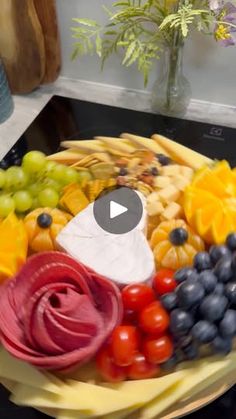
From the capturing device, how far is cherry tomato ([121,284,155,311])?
0.60 meters

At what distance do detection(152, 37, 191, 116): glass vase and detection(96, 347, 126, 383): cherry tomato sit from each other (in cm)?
58

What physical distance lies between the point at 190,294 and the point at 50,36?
27.9 inches

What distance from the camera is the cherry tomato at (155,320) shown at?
56cm

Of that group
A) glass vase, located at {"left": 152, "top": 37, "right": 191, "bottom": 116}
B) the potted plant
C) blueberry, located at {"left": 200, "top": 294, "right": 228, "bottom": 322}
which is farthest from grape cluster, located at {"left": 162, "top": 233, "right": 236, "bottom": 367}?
glass vase, located at {"left": 152, "top": 37, "right": 191, "bottom": 116}

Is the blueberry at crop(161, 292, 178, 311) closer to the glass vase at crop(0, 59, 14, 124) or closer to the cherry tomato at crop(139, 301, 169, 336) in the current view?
the cherry tomato at crop(139, 301, 169, 336)

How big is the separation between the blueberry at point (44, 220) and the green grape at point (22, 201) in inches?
1.8

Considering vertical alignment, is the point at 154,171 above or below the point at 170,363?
above

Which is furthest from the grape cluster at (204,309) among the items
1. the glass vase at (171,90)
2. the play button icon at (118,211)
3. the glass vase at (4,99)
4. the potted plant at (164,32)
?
the glass vase at (4,99)

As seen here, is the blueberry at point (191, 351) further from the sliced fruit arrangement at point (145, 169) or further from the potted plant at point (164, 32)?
the potted plant at point (164, 32)

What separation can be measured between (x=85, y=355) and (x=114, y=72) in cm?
70

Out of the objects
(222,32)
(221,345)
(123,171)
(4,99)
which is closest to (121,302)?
(221,345)

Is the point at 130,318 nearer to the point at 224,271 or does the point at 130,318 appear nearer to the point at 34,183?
the point at 224,271

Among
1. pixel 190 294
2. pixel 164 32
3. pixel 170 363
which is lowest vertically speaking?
pixel 170 363

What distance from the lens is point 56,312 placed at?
1.83ft
